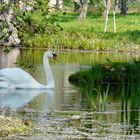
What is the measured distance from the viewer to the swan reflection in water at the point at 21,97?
1631 centimetres

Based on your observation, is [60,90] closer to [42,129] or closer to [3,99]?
[3,99]

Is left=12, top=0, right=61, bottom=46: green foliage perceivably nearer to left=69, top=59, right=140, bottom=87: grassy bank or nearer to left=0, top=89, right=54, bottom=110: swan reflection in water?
left=0, top=89, right=54, bottom=110: swan reflection in water

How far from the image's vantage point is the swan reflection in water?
16.3 m

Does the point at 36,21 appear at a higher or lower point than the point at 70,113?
higher

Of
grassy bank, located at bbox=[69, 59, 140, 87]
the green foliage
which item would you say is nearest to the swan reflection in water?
the green foliage

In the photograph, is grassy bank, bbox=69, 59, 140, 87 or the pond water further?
grassy bank, bbox=69, 59, 140, 87

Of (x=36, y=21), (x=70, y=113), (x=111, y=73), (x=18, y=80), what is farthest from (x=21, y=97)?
(x=111, y=73)

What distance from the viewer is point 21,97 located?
18406 millimetres

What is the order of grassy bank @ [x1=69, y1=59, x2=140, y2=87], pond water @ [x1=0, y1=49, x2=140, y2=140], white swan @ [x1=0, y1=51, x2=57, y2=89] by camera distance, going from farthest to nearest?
1. grassy bank @ [x1=69, y1=59, x2=140, y2=87]
2. white swan @ [x1=0, y1=51, x2=57, y2=89]
3. pond water @ [x1=0, y1=49, x2=140, y2=140]

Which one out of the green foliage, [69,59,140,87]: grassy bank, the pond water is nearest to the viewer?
the pond water

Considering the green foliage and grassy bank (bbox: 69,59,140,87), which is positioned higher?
the green foliage

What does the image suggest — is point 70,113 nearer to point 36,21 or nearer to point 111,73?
point 36,21

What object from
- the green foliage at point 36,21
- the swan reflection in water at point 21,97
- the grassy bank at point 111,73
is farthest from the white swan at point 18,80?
the green foliage at point 36,21

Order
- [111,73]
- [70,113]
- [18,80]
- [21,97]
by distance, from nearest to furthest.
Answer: [70,113], [21,97], [18,80], [111,73]
